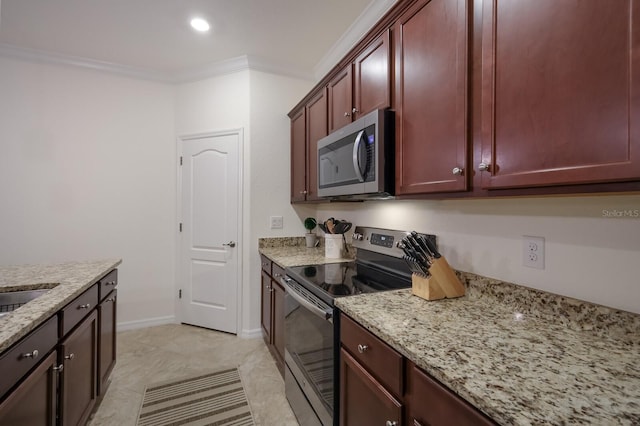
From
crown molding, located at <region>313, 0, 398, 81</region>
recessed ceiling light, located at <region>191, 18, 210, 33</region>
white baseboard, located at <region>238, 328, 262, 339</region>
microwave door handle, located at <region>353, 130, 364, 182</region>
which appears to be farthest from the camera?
white baseboard, located at <region>238, 328, 262, 339</region>

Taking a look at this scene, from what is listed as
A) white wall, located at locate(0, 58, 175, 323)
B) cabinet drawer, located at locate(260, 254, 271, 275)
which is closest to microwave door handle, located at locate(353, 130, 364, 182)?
cabinet drawer, located at locate(260, 254, 271, 275)

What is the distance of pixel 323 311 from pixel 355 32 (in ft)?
7.14

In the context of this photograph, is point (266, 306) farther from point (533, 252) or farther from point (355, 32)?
point (355, 32)

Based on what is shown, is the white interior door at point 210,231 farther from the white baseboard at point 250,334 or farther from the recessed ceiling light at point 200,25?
the recessed ceiling light at point 200,25

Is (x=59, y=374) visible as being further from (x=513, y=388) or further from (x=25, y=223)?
(x=25, y=223)

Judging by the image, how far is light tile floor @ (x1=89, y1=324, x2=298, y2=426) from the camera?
1.84 meters

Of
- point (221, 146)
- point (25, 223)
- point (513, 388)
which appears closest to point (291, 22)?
point (221, 146)

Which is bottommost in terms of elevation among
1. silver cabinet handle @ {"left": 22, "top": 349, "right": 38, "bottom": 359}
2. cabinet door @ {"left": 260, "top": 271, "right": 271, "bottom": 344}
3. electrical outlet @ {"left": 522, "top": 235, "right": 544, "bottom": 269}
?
cabinet door @ {"left": 260, "top": 271, "right": 271, "bottom": 344}

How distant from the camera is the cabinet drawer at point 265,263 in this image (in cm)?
251

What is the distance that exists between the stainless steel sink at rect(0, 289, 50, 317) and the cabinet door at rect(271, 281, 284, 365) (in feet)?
4.42

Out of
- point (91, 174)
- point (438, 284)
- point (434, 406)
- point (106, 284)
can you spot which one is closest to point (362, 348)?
point (434, 406)

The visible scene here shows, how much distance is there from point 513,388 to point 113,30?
3330 millimetres

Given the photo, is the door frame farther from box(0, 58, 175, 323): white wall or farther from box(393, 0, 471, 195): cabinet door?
box(393, 0, 471, 195): cabinet door

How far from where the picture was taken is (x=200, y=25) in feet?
7.63
